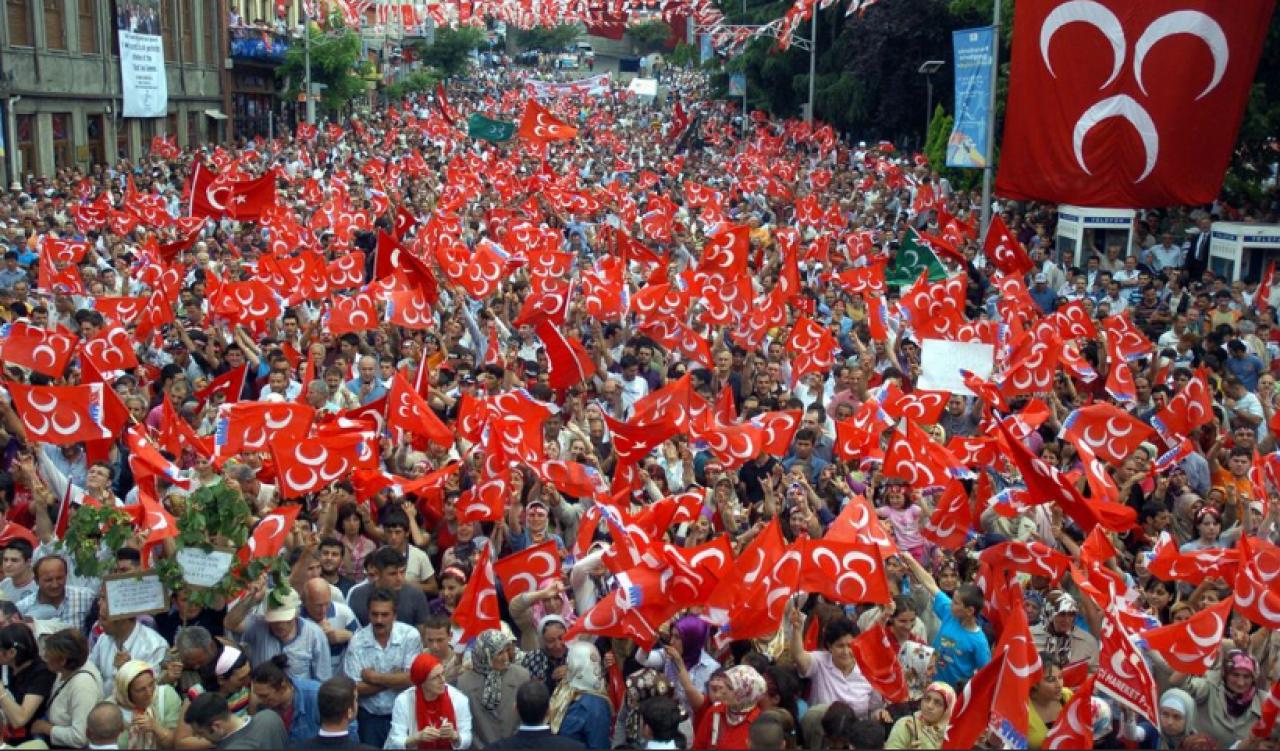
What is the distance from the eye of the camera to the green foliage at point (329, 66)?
5341 cm

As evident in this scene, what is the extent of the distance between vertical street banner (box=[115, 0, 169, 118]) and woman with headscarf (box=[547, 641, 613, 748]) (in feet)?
125

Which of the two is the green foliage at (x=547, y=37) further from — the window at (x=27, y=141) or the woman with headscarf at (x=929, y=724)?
the woman with headscarf at (x=929, y=724)

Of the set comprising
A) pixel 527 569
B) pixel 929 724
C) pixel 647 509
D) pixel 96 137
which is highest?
pixel 647 509

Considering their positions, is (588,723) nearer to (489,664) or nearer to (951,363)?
(489,664)

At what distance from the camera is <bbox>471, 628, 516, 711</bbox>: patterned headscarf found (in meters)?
6.79

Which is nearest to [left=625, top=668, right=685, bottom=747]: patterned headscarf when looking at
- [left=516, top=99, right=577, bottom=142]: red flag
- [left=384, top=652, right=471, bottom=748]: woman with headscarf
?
[left=384, top=652, right=471, bottom=748]: woman with headscarf

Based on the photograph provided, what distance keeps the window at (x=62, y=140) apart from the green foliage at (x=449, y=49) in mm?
42767

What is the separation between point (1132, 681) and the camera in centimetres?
657

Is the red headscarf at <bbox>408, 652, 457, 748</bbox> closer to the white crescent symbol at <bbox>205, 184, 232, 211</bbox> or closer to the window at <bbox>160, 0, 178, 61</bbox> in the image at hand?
the white crescent symbol at <bbox>205, 184, 232, 211</bbox>

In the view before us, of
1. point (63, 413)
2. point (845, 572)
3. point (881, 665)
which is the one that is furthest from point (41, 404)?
point (881, 665)

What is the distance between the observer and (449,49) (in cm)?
8200

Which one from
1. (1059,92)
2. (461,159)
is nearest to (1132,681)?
(1059,92)

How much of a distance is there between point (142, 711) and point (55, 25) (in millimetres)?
35416

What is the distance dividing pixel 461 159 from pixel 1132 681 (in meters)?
28.2
